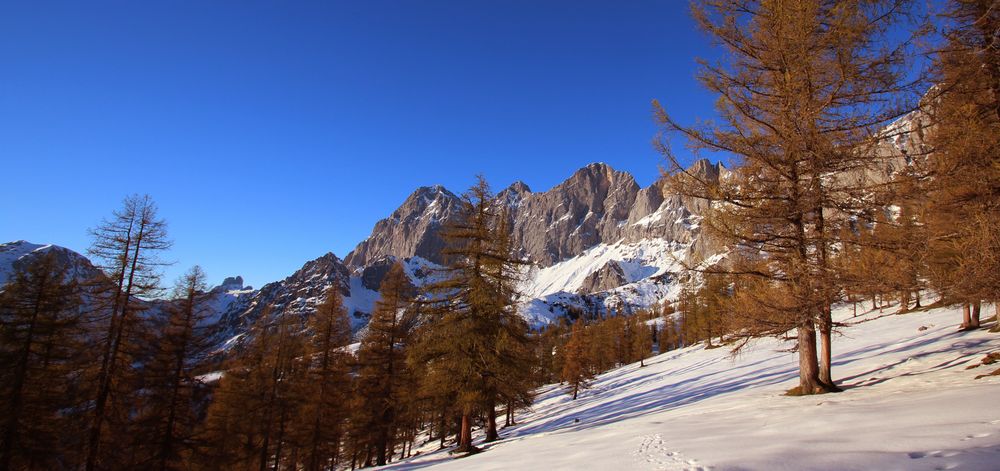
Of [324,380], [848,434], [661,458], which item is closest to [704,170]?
[848,434]

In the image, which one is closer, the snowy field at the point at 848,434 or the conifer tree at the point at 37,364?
the snowy field at the point at 848,434

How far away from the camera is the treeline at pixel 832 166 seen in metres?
7.86

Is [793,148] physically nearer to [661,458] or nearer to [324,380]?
[661,458]

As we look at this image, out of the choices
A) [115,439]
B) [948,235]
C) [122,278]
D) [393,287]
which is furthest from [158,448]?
[948,235]

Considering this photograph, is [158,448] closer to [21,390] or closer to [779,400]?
[21,390]

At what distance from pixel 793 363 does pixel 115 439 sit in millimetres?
31157

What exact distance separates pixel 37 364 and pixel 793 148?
2518 centimetres

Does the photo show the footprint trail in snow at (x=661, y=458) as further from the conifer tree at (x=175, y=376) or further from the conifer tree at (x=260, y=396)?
the conifer tree at (x=260, y=396)

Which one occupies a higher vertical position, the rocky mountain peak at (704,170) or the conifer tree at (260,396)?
the rocky mountain peak at (704,170)

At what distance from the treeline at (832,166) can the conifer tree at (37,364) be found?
72.0ft

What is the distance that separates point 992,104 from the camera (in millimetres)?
9383

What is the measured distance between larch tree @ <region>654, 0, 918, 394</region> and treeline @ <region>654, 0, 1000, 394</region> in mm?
→ 29

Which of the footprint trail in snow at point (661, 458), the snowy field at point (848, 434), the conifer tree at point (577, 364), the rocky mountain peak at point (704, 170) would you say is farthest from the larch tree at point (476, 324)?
the conifer tree at point (577, 364)

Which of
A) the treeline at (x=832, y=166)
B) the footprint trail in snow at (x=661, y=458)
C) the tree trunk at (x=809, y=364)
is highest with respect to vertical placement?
the treeline at (x=832, y=166)
